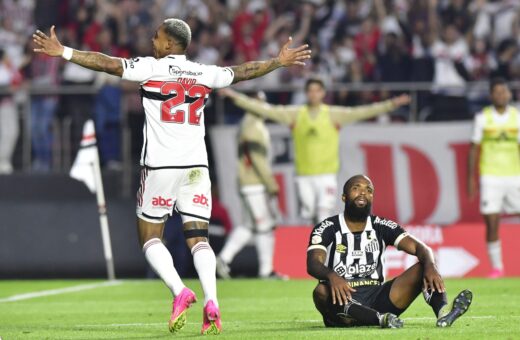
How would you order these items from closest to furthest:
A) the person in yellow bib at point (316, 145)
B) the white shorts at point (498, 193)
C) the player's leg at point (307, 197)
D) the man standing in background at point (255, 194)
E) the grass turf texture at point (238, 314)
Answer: the grass turf texture at point (238, 314), the white shorts at point (498, 193), the person in yellow bib at point (316, 145), the player's leg at point (307, 197), the man standing in background at point (255, 194)

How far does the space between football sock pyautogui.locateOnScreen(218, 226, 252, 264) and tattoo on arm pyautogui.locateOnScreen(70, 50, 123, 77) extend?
32.2 feet

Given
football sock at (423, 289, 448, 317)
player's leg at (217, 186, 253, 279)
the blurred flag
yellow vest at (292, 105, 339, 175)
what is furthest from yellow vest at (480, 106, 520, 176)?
football sock at (423, 289, 448, 317)

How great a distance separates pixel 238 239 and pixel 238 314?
7.14 meters

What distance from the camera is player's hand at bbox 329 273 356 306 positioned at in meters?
10.1

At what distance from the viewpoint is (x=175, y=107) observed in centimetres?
1102

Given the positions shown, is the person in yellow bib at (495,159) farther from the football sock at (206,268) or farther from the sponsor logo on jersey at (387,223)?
the football sock at (206,268)

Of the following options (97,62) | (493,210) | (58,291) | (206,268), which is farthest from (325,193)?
(97,62)

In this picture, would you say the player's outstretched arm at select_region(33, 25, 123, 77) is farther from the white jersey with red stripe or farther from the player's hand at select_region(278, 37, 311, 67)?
the player's hand at select_region(278, 37, 311, 67)

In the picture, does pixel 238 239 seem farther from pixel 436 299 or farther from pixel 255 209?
pixel 436 299

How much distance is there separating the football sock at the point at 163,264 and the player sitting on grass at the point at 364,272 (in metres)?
1.04

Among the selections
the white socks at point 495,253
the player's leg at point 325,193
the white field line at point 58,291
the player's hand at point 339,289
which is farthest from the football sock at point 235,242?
the player's hand at point 339,289

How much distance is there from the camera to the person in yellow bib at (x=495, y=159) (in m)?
19.0

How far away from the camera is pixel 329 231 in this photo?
423 inches

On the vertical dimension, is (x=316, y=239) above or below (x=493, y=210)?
above
